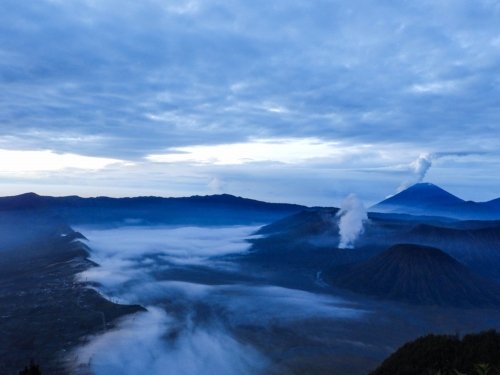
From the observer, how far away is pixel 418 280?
81.8 m

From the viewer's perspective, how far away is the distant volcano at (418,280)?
76312 millimetres

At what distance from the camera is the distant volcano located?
7631cm

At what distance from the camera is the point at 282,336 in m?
52.9

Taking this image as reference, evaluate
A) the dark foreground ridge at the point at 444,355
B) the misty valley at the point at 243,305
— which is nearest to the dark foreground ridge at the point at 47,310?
the misty valley at the point at 243,305

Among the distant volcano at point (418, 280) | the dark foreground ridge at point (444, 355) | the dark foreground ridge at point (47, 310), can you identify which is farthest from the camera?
the distant volcano at point (418, 280)

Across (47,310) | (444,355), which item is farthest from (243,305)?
(444,355)

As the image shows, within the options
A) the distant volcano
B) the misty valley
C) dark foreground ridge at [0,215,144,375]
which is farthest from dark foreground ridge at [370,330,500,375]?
the distant volcano

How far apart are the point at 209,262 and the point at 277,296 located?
146ft

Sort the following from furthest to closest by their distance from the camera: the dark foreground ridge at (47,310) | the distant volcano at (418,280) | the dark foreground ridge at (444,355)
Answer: the distant volcano at (418,280)
the dark foreground ridge at (47,310)
the dark foreground ridge at (444,355)

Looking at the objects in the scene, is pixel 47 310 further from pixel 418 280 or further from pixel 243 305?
pixel 418 280

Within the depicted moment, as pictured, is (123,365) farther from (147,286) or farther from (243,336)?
(147,286)

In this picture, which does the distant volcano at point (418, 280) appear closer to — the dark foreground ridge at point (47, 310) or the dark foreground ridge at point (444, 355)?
the dark foreground ridge at point (444, 355)

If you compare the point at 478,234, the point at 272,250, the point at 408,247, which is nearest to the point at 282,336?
the point at 408,247

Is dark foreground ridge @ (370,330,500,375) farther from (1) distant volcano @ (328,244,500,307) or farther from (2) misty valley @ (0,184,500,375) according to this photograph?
(1) distant volcano @ (328,244,500,307)
